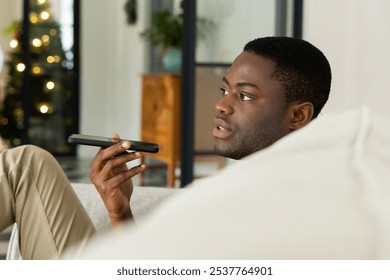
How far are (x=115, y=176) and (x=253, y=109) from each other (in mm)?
316

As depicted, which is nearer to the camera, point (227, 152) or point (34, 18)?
point (227, 152)

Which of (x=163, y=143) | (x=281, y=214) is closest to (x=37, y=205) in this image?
(x=281, y=214)

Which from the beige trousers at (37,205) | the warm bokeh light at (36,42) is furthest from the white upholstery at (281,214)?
the warm bokeh light at (36,42)

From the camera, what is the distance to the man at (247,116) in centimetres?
132

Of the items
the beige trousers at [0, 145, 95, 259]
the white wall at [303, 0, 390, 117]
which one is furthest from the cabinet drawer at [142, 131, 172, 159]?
the beige trousers at [0, 145, 95, 259]

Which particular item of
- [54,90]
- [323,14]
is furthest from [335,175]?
[54,90]

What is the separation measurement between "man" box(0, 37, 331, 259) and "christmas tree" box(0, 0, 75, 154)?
5914 millimetres

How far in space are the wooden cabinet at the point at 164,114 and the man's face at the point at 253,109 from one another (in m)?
3.89

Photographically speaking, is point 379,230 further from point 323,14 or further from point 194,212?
point 323,14

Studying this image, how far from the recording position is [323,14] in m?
3.60

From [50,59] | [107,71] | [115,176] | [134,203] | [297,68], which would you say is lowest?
[107,71]

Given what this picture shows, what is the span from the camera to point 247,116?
4.37 ft

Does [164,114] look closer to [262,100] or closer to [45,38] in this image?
[45,38]
